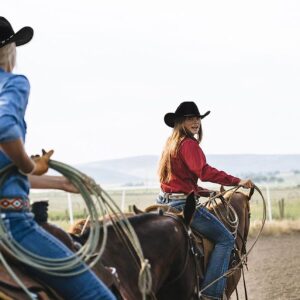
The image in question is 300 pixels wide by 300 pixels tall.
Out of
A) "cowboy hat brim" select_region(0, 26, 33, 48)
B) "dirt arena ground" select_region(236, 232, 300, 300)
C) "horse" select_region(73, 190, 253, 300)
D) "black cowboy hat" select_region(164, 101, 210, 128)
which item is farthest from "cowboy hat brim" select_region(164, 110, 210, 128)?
"dirt arena ground" select_region(236, 232, 300, 300)

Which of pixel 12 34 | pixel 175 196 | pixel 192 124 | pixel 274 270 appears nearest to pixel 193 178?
pixel 175 196

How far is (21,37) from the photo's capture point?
3.96 meters

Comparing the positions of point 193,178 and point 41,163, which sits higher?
point 41,163

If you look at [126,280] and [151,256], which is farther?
[151,256]

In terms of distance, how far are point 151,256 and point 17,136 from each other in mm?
2383

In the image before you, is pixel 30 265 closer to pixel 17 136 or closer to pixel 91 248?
pixel 91 248

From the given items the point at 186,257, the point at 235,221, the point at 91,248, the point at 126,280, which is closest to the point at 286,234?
the point at 235,221

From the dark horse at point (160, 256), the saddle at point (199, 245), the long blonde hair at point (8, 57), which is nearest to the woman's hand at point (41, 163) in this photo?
the long blonde hair at point (8, 57)

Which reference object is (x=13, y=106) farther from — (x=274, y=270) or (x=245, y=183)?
(x=274, y=270)

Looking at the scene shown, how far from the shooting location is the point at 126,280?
5.12 metres

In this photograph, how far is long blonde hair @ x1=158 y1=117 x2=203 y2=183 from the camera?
7.24 meters

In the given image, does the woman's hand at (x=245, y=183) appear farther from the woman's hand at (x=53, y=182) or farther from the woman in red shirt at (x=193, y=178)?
the woman's hand at (x=53, y=182)

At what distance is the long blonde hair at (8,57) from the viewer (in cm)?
375

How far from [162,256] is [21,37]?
7.79 ft
